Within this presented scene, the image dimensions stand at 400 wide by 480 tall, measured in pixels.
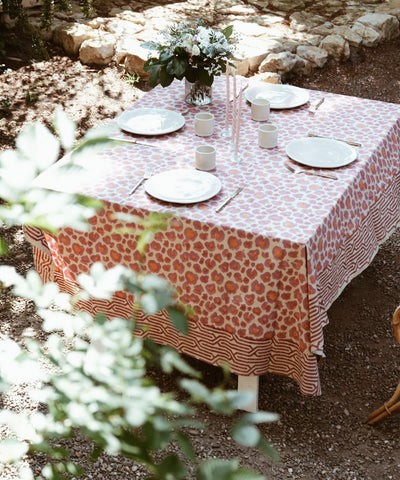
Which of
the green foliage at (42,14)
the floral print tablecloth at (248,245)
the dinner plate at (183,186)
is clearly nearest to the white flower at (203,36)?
the floral print tablecloth at (248,245)

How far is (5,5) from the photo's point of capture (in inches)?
200

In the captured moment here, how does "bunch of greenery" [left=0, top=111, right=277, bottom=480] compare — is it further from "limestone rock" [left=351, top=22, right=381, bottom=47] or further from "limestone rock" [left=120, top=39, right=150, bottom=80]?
"limestone rock" [left=351, top=22, right=381, bottom=47]

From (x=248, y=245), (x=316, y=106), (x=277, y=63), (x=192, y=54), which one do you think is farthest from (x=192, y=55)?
(x=277, y=63)

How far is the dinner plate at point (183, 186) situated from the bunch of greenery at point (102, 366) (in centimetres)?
173

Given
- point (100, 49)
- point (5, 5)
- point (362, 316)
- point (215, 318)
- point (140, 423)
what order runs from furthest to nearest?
1. point (100, 49)
2. point (5, 5)
3. point (362, 316)
4. point (215, 318)
5. point (140, 423)

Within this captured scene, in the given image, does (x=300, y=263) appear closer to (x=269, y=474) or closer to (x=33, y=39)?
(x=269, y=474)

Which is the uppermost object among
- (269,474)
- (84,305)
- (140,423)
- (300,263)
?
(140,423)

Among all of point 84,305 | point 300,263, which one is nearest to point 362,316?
point 300,263

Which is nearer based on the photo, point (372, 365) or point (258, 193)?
point (258, 193)

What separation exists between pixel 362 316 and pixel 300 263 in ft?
3.40

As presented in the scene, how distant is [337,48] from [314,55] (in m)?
0.24

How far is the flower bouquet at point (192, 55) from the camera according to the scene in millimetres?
2934

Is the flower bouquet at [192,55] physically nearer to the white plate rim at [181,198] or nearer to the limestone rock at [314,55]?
the white plate rim at [181,198]

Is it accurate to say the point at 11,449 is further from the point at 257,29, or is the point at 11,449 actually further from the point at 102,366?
the point at 257,29
